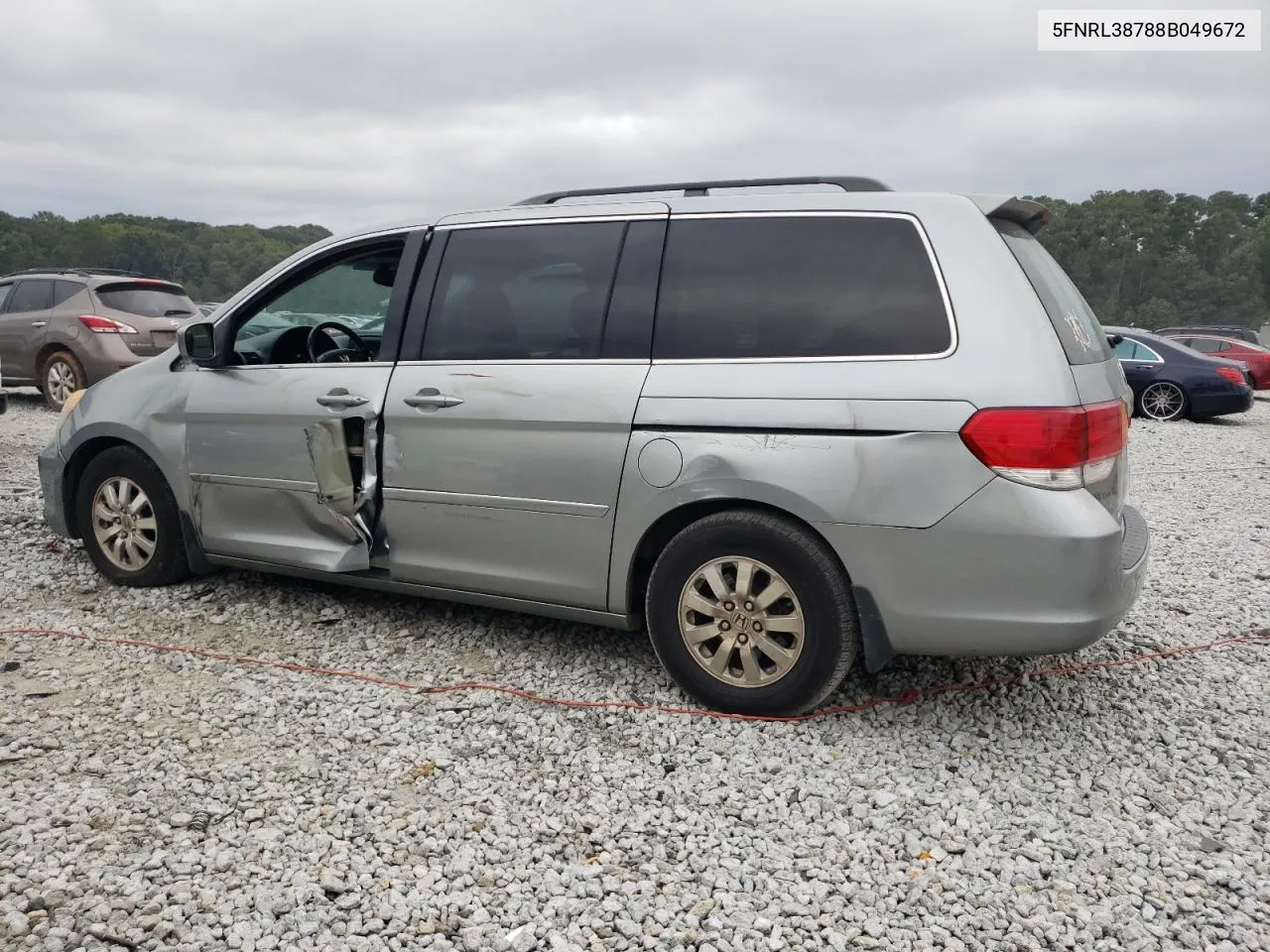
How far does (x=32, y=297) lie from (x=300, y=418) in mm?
9798

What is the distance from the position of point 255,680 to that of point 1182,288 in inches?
3012

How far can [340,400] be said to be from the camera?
13.7 feet

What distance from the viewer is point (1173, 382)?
1429 centimetres

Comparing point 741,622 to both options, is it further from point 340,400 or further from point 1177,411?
point 1177,411

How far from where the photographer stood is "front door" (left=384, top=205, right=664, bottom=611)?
367cm

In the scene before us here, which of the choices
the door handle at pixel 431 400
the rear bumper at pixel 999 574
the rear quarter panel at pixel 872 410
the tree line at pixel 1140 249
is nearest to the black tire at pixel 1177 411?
the rear quarter panel at pixel 872 410

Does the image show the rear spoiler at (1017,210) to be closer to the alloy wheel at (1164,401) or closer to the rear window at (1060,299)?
the rear window at (1060,299)

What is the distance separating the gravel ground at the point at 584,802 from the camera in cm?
250

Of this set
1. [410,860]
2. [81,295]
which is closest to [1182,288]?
[81,295]

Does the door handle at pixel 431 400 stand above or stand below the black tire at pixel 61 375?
above

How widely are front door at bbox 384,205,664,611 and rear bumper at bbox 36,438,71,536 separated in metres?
2.10

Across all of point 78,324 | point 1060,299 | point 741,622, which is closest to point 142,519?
point 741,622

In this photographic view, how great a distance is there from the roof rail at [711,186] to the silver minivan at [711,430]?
0.7 inches

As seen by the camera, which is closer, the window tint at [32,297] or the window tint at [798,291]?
the window tint at [798,291]
